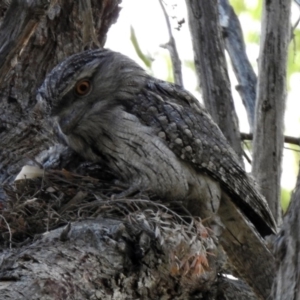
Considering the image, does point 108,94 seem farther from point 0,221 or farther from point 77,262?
point 77,262

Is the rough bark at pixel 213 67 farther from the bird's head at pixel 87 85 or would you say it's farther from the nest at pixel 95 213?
the nest at pixel 95 213

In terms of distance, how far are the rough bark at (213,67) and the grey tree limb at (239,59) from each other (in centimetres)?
36

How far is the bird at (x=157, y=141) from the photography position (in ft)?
11.0

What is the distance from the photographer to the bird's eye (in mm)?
3402

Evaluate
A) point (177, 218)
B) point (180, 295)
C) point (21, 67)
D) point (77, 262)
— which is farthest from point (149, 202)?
point (21, 67)

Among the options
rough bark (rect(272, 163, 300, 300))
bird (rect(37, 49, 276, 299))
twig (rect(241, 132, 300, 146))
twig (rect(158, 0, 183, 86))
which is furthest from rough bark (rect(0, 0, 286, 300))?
twig (rect(241, 132, 300, 146))

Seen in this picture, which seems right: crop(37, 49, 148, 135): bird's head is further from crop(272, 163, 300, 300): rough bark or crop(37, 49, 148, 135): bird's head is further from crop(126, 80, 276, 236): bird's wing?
crop(272, 163, 300, 300): rough bark

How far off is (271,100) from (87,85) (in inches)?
41.0

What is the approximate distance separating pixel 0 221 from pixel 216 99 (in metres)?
1.56

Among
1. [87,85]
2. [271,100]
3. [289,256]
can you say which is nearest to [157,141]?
[87,85]

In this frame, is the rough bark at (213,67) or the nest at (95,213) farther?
the rough bark at (213,67)

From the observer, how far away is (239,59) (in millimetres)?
4566

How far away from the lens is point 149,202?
10.2 ft

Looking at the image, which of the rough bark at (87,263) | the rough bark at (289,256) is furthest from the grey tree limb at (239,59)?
the rough bark at (289,256)
